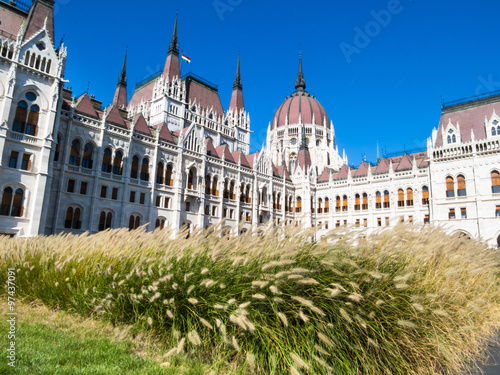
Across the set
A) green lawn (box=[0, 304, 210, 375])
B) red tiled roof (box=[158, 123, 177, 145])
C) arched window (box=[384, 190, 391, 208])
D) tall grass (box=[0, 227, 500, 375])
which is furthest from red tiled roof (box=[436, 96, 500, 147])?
green lawn (box=[0, 304, 210, 375])

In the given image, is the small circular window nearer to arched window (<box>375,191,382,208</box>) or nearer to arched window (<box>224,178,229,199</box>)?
arched window (<box>224,178,229,199</box>)

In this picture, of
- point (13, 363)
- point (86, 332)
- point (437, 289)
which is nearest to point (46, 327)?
point (86, 332)

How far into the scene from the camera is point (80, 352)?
491cm

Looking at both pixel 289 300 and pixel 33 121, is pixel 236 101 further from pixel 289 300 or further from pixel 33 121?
pixel 289 300

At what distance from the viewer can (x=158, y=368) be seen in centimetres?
452

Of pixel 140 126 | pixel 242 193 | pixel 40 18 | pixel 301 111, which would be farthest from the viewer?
pixel 301 111

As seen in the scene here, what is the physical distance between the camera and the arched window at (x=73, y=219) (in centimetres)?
2904

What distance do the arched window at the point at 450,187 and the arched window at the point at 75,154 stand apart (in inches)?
1648

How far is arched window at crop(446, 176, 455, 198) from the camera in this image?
40.2m

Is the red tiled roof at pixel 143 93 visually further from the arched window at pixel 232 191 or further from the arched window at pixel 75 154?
the arched window at pixel 75 154

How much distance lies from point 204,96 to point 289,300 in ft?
186

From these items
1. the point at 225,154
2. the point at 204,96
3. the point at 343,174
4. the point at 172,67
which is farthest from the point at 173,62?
the point at 343,174

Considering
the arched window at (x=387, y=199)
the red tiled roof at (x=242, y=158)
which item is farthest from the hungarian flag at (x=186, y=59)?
the arched window at (x=387, y=199)

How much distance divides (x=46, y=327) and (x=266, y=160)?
149 ft
